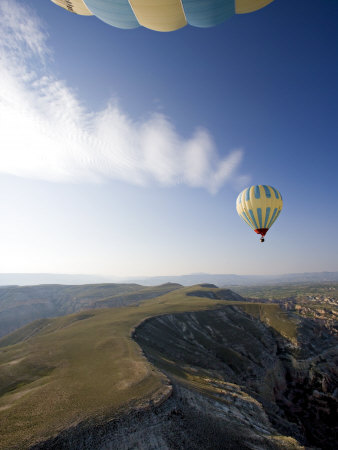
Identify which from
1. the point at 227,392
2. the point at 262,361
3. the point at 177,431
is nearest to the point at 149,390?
the point at 177,431

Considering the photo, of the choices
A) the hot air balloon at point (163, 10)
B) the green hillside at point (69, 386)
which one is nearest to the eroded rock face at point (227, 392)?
the green hillside at point (69, 386)

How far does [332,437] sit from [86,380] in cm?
4701

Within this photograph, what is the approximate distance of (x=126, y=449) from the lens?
15211 mm

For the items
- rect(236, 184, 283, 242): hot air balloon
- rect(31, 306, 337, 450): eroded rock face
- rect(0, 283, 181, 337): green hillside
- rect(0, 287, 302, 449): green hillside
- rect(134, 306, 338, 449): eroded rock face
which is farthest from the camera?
rect(0, 283, 181, 337): green hillside

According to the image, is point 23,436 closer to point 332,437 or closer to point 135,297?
point 332,437

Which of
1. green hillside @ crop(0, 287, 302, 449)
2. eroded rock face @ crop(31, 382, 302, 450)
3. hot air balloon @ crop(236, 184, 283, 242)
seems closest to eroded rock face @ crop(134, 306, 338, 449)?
eroded rock face @ crop(31, 382, 302, 450)

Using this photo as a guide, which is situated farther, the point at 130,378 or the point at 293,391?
the point at 293,391

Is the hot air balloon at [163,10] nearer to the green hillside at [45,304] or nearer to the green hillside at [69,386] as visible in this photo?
the green hillside at [69,386]

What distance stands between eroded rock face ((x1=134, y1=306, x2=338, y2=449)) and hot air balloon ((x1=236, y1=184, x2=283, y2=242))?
26.7 m

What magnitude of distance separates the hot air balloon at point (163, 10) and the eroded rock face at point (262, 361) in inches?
1493

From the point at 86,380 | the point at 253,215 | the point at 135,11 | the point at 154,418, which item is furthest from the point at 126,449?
the point at 253,215

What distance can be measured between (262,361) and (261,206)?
43.3 metres

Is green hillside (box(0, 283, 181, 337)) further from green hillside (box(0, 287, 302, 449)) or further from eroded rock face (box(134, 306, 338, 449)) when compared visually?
green hillside (box(0, 287, 302, 449))

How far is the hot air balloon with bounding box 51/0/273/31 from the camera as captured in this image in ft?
44.5
